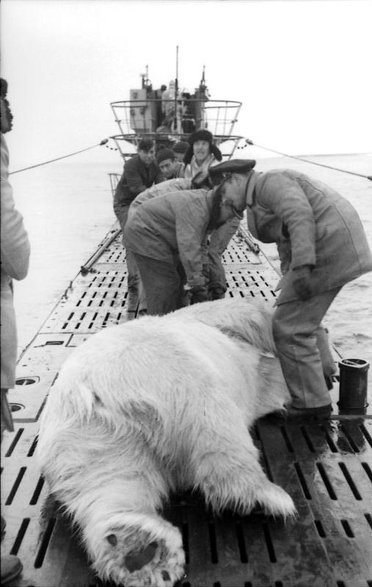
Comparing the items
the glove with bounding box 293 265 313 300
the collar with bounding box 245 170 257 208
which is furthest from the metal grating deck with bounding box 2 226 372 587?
the collar with bounding box 245 170 257 208

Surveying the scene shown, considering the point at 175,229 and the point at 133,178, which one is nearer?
the point at 175,229

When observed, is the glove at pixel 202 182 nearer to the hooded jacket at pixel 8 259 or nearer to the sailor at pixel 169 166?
the sailor at pixel 169 166

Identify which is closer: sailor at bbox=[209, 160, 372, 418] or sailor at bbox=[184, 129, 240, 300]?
sailor at bbox=[209, 160, 372, 418]

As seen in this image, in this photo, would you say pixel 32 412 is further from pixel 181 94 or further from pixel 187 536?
pixel 181 94

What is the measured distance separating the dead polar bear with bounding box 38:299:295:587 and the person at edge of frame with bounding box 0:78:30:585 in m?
0.37

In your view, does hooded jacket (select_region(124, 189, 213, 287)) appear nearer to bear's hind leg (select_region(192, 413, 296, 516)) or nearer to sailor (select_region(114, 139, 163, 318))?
sailor (select_region(114, 139, 163, 318))

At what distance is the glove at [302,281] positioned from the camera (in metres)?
3.17

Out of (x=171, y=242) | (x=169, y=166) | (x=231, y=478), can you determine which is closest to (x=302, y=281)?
(x=231, y=478)

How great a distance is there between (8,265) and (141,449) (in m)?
0.90

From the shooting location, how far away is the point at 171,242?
4793 millimetres

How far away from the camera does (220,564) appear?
209 centimetres

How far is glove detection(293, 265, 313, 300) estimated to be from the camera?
317cm

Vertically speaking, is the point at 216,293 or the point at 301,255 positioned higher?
the point at 301,255

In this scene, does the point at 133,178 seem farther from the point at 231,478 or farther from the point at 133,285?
the point at 231,478
